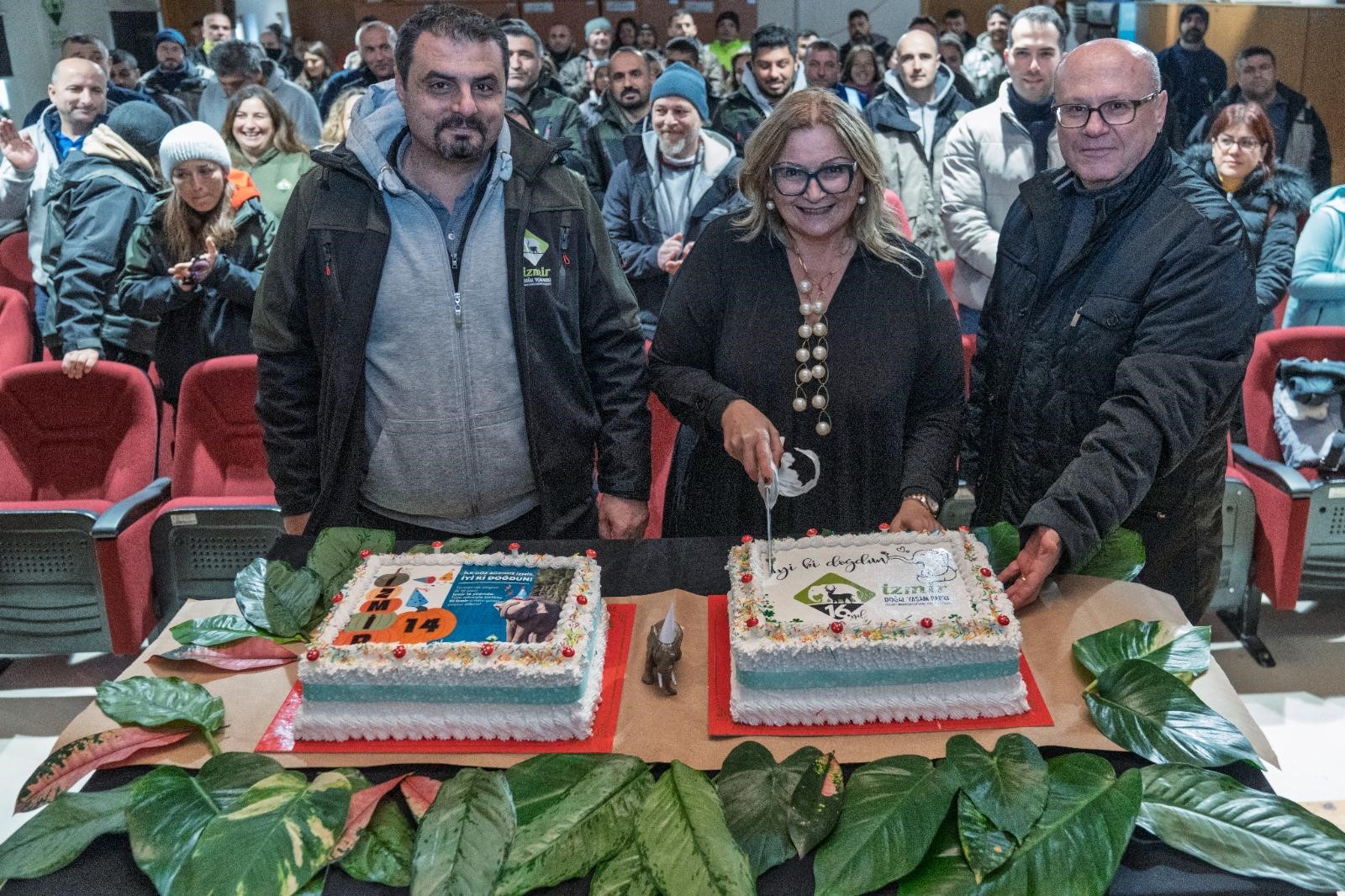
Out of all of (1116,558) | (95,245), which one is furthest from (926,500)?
(95,245)

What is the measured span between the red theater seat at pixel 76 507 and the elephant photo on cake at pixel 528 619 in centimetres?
218

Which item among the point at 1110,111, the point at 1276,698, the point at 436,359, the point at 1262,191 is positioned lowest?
the point at 1276,698

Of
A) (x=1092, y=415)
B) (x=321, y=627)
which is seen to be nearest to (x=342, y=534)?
(x=321, y=627)

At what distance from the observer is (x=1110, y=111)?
6.50ft

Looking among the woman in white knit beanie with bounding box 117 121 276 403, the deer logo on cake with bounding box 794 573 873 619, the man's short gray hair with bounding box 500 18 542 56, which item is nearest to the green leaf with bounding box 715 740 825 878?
the deer logo on cake with bounding box 794 573 873 619

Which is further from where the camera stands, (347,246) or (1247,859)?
(347,246)

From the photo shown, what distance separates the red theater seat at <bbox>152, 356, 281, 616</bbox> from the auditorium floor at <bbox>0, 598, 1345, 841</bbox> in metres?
0.51

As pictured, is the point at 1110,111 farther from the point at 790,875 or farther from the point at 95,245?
the point at 95,245

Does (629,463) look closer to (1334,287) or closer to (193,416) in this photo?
(193,416)

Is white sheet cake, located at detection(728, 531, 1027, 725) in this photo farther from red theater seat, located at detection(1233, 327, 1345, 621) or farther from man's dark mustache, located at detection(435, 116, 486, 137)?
red theater seat, located at detection(1233, 327, 1345, 621)

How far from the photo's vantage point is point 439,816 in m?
1.33

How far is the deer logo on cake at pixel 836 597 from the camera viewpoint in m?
1.57

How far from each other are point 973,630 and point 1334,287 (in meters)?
3.50

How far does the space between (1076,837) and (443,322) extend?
150 cm
